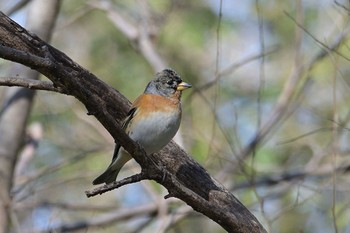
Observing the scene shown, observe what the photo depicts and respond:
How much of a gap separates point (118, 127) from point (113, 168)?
129cm

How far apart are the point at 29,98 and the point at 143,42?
70.4 inches

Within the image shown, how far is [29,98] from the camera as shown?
7711 mm

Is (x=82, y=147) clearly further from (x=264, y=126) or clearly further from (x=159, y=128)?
(x=159, y=128)

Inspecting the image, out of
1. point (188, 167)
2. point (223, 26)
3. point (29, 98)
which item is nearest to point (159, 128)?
point (188, 167)

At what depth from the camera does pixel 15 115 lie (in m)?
7.61

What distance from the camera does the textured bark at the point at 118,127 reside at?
4173mm

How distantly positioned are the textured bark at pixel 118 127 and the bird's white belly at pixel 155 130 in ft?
0.40

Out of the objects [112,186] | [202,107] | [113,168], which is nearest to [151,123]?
[113,168]

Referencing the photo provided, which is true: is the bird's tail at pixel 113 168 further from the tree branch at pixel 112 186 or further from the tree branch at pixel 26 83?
the tree branch at pixel 26 83

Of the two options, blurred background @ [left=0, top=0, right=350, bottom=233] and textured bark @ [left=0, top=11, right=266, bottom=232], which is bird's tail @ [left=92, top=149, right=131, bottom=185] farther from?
blurred background @ [left=0, top=0, right=350, bottom=233]

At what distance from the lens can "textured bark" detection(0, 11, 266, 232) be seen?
13.7 ft

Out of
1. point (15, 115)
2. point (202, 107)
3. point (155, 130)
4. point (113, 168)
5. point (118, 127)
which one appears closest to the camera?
point (118, 127)

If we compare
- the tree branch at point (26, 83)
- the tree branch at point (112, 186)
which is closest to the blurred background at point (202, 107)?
the tree branch at point (112, 186)

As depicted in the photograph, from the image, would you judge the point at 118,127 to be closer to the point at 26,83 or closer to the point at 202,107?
the point at 26,83
